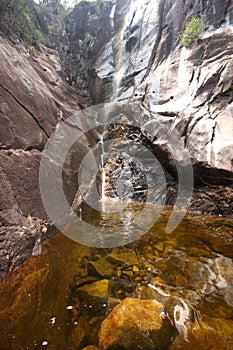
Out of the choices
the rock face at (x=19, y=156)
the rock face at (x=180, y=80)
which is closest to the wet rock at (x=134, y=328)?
the rock face at (x=19, y=156)

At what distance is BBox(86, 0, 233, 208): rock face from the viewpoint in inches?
263

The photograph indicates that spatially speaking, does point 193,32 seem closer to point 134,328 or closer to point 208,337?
point 208,337

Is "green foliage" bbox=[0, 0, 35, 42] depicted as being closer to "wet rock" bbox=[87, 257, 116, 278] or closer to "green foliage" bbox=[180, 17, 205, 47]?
"green foliage" bbox=[180, 17, 205, 47]

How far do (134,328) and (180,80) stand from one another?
877cm

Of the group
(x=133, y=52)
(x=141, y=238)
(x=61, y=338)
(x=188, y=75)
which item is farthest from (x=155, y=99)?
(x=61, y=338)

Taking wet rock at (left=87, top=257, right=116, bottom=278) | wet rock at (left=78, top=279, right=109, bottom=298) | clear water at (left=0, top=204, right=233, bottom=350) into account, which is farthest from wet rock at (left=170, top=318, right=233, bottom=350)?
wet rock at (left=87, top=257, right=116, bottom=278)

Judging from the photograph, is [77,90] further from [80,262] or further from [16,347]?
[16,347]

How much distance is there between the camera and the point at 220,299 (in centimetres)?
326

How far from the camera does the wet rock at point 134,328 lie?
8.02ft

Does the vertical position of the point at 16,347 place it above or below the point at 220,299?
below

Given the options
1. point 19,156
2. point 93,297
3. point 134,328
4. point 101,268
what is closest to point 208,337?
point 134,328

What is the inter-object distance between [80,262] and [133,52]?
12.7 m

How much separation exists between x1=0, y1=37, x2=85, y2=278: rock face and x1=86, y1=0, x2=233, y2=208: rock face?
4.55 m

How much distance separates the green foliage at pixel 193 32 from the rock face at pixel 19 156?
656cm
